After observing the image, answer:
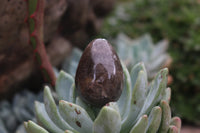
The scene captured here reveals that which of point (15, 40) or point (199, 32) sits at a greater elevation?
point (15, 40)

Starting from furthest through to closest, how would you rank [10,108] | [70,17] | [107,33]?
[107,33] → [70,17] → [10,108]

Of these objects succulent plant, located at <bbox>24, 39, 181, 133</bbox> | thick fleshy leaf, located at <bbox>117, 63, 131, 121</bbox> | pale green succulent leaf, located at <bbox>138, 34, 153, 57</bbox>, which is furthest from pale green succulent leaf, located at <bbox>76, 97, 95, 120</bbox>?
pale green succulent leaf, located at <bbox>138, 34, 153, 57</bbox>

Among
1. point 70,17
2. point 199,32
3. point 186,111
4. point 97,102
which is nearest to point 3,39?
point 70,17

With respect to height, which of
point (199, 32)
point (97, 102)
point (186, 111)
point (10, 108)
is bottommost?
point (186, 111)

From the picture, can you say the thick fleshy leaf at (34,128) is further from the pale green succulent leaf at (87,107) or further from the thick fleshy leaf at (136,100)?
the thick fleshy leaf at (136,100)

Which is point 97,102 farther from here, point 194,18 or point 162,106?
point 194,18

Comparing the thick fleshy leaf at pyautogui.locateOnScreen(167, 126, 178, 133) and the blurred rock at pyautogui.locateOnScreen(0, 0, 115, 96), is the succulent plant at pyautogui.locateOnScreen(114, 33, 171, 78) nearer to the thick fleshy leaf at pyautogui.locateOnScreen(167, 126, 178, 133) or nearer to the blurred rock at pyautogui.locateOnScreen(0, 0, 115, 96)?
the blurred rock at pyautogui.locateOnScreen(0, 0, 115, 96)

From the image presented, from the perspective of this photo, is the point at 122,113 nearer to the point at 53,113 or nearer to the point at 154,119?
the point at 154,119

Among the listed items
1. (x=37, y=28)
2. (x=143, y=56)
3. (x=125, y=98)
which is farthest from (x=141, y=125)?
(x=143, y=56)
